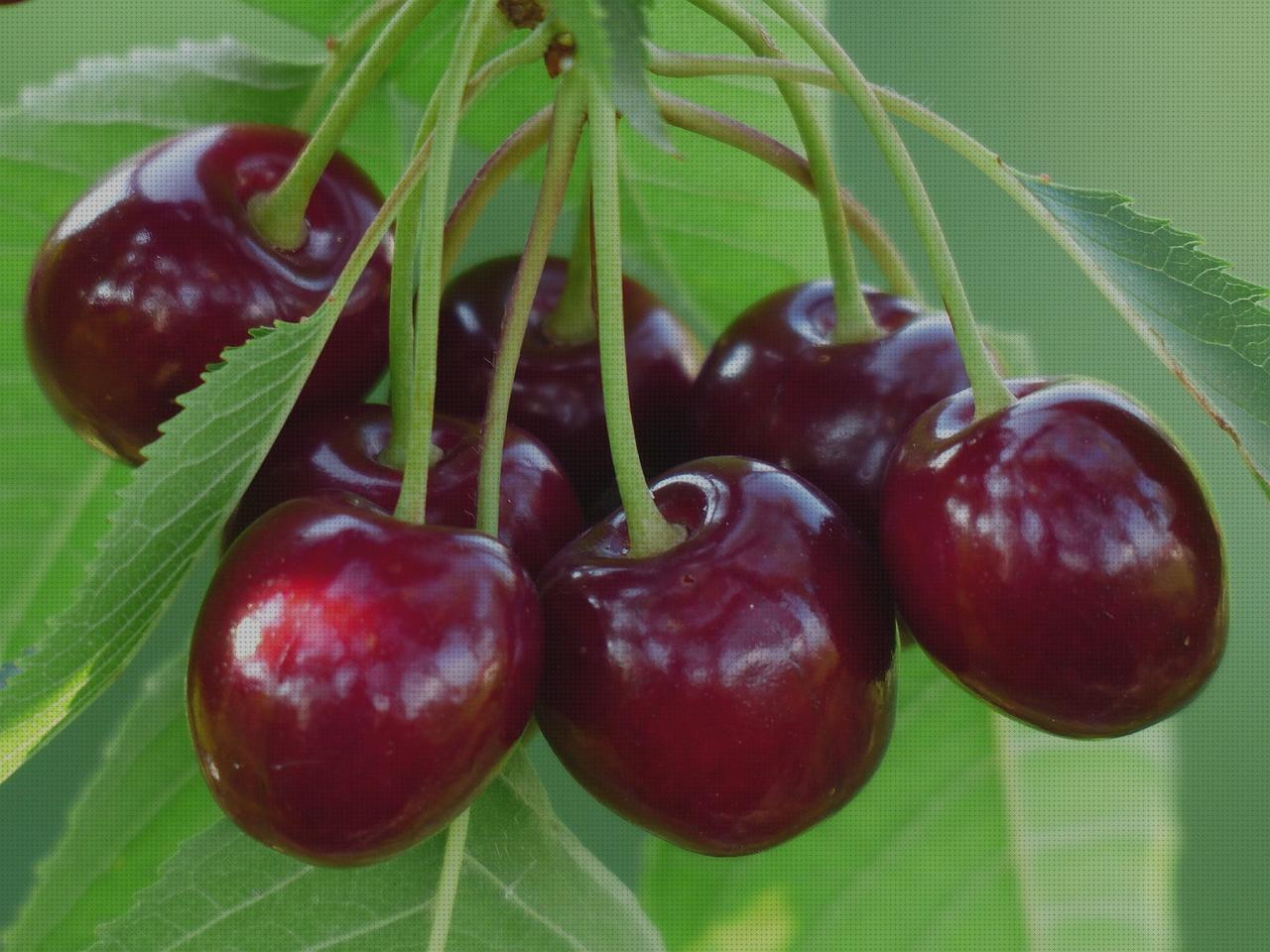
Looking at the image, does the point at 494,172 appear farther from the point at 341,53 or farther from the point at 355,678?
the point at 355,678

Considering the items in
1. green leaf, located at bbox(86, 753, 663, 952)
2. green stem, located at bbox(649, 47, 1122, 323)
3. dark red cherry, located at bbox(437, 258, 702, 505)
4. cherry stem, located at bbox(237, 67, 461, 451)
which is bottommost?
green leaf, located at bbox(86, 753, 663, 952)

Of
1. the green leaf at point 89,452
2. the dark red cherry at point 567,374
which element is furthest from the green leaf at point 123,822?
the dark red cherry at point 567,374

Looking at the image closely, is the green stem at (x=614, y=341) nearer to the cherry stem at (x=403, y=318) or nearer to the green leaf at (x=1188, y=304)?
the cherry stem at (x=403, y=318)

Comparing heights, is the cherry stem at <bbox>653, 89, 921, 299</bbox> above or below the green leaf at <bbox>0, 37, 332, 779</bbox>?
above

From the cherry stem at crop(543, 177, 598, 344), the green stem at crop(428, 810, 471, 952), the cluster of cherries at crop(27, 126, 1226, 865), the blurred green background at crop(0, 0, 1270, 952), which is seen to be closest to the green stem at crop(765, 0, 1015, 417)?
the cluster of cherries at crop(27, 126, 1226, 865)

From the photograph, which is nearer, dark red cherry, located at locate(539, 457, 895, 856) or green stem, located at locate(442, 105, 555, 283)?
dark red cherry, located at locate(539, 457, 895, 856)

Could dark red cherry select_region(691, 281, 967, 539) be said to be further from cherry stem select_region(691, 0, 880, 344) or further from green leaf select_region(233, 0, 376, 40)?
green leaf select_region(233, 0, 376, 40)
